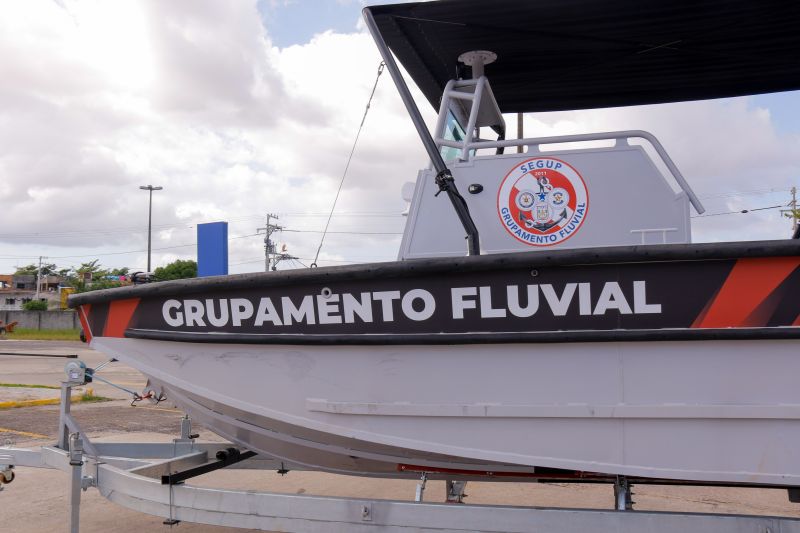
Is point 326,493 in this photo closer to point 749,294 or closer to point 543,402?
point 543,402

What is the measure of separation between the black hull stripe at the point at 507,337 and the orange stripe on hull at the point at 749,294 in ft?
0.12

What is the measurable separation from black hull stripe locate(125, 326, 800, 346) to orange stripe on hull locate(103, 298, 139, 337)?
387 mm

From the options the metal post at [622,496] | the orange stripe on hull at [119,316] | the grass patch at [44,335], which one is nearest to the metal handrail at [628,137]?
the metal post at [622,496]

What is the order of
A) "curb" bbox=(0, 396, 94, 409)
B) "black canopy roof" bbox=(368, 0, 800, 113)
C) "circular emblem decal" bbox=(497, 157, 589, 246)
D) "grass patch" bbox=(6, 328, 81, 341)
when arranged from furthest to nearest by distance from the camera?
1. "grass patch" bbox=(6, 328, 81, 341)
2. "curb" bbox=(0, 396, 94, 409)
3. "black canopy roof" bbox=(368, 0, 800, 113)
4. "circular emblem decal" bbox=(497, 157, 589, 246)

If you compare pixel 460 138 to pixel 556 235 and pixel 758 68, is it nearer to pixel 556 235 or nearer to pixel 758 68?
pixel 556 235

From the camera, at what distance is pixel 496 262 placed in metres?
2.57

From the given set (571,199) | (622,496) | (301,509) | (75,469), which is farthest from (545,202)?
(75,469)

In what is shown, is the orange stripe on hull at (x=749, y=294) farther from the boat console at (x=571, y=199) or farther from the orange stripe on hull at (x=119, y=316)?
the orange stripe on hull at (x=119, y=316)

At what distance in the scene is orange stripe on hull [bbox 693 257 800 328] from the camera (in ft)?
7.84

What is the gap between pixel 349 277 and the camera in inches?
108

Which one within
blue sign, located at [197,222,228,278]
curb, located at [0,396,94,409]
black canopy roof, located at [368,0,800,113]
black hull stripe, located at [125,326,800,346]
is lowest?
curb, located at [0,396,94,409]

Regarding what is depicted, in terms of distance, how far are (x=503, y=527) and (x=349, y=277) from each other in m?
1.14

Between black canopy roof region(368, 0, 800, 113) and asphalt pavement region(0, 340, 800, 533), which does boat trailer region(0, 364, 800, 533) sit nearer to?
asphalt pavement region(0, 340, 800, 533)

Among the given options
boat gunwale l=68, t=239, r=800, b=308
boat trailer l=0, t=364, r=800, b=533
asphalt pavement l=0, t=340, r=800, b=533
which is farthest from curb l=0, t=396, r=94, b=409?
boat gunwale l=68, t=239, r=800, b=308
